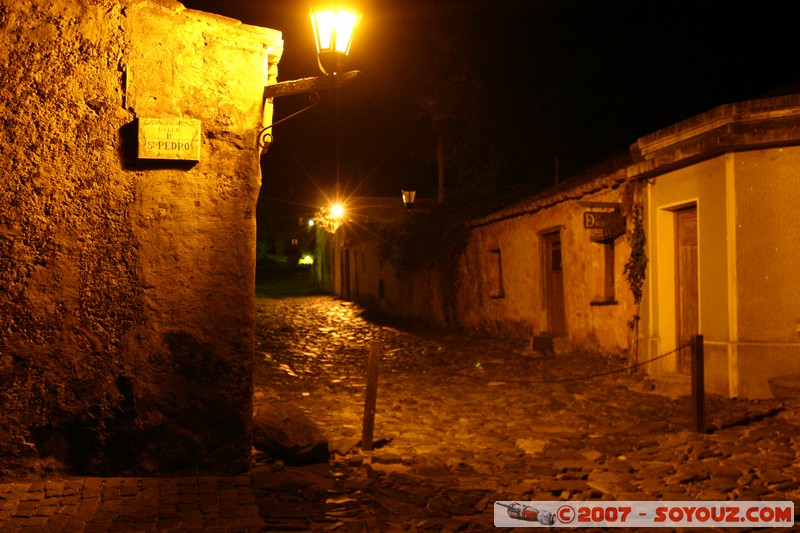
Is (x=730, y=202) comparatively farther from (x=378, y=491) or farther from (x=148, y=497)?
(x=148, y=497)

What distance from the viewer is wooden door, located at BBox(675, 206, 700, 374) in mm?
10336

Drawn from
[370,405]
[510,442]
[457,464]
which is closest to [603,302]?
[510,442]

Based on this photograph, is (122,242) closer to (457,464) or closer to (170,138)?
(170,138)

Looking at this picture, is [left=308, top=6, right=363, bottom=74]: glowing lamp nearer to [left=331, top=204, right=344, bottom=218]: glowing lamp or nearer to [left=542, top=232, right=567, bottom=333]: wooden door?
[left=542, top=232, right=567, bottom=333]: wooden door

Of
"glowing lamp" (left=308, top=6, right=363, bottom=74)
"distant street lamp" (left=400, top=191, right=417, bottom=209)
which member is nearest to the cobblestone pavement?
"glowing lamp" (left=308, top=6, right=363, bottom=74)

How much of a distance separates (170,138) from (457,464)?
12.1 ft

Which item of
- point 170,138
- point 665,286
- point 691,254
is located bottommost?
point 665,286

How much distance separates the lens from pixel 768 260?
358 inches

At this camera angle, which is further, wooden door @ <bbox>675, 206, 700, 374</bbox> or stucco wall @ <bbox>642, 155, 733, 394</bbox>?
wooden door @ <bbox>675, 206, 700, 374</bbox>

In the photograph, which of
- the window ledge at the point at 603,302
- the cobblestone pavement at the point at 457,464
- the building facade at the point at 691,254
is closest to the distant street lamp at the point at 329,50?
the cobblestone pavement at the point at 457,464

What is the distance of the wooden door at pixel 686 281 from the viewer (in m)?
10.3

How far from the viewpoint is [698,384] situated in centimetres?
743

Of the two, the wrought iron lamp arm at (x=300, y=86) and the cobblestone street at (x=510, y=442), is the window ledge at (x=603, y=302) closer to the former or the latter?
the cobblestone street at (x=510, y=442)

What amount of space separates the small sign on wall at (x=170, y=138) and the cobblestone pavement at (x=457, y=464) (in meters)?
2.49
